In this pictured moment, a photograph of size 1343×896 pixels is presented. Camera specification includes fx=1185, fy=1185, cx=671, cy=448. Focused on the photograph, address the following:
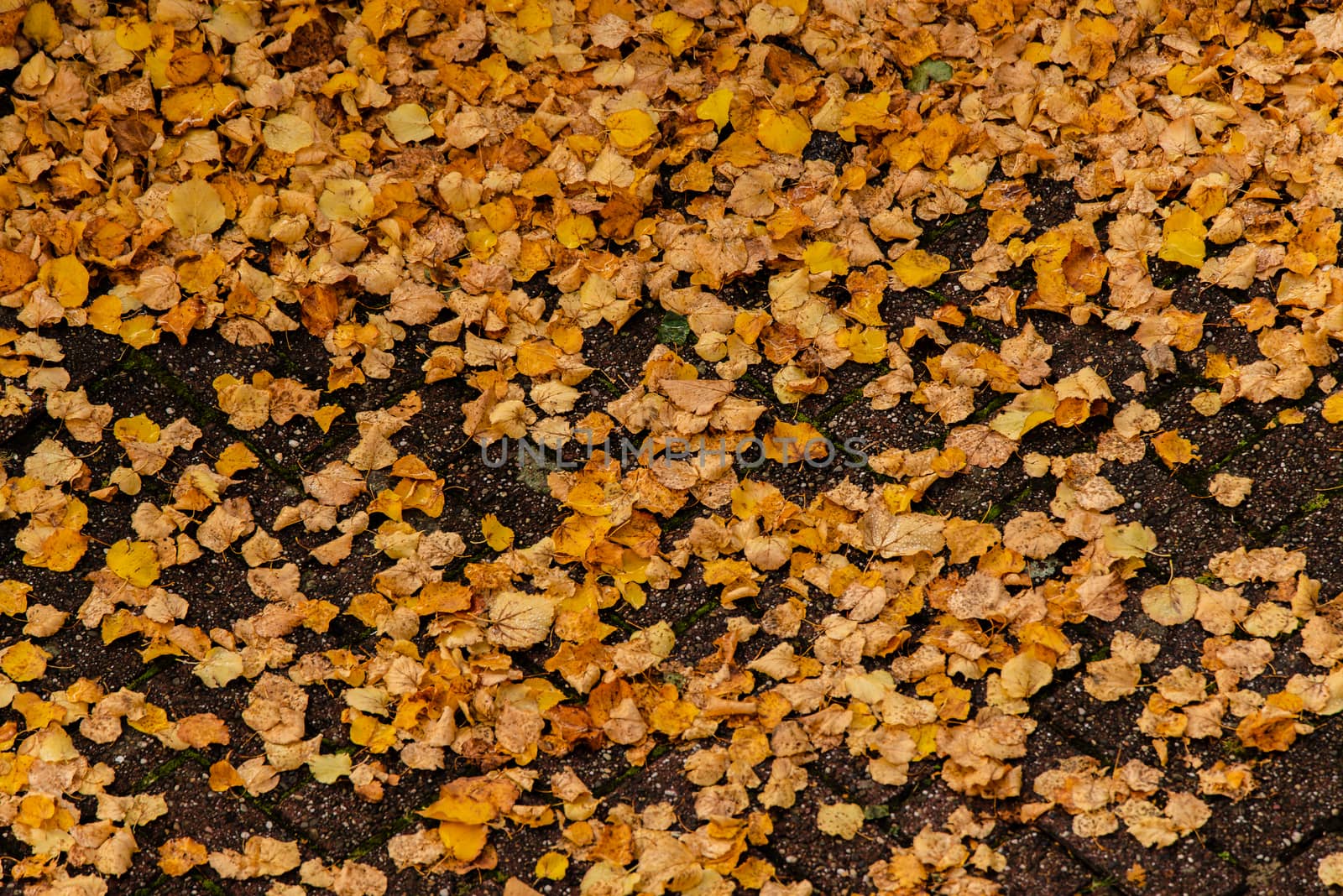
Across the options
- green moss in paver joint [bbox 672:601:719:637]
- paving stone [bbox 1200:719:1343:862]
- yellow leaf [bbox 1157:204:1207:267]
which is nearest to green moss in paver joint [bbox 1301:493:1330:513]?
paving stone [bbox 1200:719:1343:862]

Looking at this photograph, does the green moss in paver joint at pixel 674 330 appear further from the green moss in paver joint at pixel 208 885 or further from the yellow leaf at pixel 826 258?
the green moss in paver joint at pixel 208 885

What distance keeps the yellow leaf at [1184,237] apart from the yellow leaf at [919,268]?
0.59 m

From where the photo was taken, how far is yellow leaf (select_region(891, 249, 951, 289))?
3.28 metres

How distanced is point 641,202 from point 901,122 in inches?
31.8

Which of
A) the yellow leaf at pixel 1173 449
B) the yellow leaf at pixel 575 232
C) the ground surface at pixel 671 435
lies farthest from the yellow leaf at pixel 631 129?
the yellow leaf at pixel 1173 449

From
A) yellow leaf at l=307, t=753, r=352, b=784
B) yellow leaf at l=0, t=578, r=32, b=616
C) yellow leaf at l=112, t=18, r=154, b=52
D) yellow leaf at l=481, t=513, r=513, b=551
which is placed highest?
→ yellow leaf at l=112, t=18, r=154, b=52

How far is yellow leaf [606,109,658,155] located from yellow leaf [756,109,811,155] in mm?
321

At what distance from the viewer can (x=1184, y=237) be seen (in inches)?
127

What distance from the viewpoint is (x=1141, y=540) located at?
2812 mm

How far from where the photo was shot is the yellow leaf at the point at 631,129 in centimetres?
346

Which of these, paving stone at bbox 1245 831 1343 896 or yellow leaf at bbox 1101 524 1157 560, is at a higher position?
yellow leaf at bbox 1101 524 1157 560

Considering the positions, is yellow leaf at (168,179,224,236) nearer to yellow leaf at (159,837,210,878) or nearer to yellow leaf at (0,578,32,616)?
yellow leaf at (0,578,32,616)

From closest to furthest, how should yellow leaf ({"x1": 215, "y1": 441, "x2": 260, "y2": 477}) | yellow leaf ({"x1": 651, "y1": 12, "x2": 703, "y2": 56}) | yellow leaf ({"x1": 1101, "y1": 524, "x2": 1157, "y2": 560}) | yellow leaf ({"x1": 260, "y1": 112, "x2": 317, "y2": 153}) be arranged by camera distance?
yellow leaf ({"x1": 1101, "y1": 524, "x2": 1157, "y2": 560}) < yellow leaf ({"x1": 215, "y1": 441, "x2": 260, "y2": 477}) < yellow leaf ({"x1": 260, "y1": 112, "x2": 317, "y2": 153}) < yellow leaf ({"x1": 651, "y1": 12, "x2": 703, "y2": 56})

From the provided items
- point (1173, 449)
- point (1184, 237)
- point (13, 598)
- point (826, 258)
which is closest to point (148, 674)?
point (13, 598)
